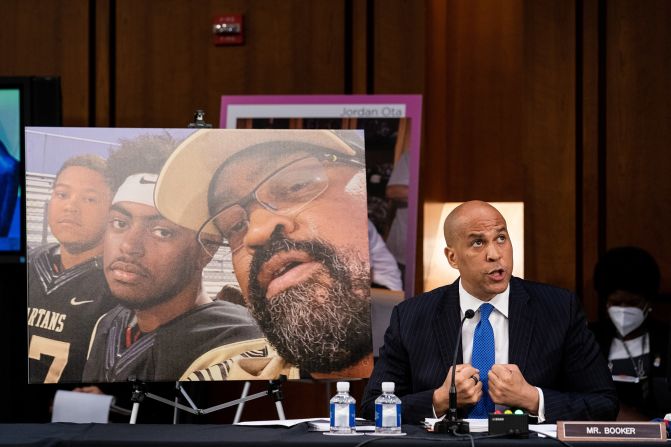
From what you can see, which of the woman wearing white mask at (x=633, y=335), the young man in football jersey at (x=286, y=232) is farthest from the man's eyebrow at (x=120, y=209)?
the woman wearing white mask at (x=633, y=335)

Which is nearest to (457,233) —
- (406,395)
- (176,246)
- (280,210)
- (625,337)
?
(406,395)

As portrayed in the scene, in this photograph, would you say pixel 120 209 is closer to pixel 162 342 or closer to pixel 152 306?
pixel 152 306

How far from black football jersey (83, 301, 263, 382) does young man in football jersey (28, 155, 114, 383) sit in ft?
0.18

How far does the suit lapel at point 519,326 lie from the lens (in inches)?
129

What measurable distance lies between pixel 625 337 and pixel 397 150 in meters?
1.38

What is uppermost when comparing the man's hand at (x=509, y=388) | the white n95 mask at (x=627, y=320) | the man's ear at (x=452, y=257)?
the man's ear at (x=452, y=257)

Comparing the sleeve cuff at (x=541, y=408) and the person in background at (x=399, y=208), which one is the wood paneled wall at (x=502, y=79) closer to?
the person in background at (x=399, y=208)

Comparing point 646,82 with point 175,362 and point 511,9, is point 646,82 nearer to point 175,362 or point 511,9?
point 511,9

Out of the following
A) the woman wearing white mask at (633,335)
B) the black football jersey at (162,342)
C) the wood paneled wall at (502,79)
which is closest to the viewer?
the black football jersey at (162,342)

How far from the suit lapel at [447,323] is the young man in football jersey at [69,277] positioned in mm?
1262

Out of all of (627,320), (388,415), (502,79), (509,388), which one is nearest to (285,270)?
(509,388)

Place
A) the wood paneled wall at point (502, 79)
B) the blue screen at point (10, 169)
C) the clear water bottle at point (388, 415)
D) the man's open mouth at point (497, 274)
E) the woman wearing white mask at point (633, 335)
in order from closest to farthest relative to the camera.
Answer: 1. the clear water bottle at point (388, 415)
2. the man's open mouth at point (497, 274)
3. the woman wearing white mask at point (633, 335)
4. the blue screen at point (10, 169)
5. the wood paneled wall at point (502, 79)

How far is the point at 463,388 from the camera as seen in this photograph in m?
3.03

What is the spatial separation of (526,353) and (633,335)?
1861 mm
